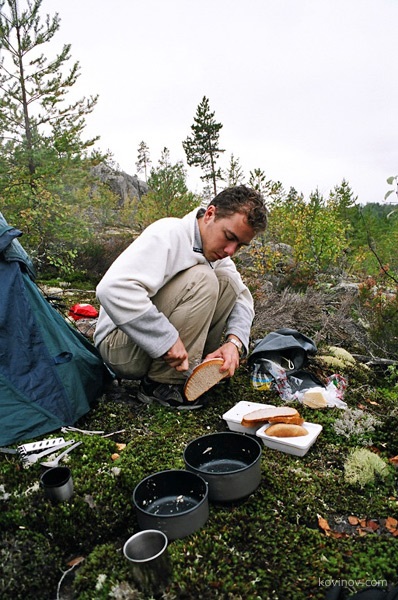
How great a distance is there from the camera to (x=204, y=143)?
21875 mm

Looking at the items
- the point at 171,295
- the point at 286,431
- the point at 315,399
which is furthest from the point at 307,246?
the point at 286,431

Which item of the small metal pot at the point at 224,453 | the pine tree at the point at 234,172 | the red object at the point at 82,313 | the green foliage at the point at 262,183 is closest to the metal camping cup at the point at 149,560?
the small metal pot at the point at 224,453

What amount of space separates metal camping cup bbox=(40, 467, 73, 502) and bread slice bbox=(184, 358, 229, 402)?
2.92 ft

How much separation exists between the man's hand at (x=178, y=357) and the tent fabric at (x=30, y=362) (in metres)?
0.51

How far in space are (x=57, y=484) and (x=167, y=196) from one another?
13.6 meters

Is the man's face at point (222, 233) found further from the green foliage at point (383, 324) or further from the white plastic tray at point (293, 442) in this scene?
the green foliage at point (383, 324)

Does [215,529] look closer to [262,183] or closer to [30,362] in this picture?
[30,362]

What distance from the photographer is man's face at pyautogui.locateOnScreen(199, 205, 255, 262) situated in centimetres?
243

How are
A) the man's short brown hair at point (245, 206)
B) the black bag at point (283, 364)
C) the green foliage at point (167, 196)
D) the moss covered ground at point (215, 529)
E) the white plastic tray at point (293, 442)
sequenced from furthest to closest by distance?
the green foliage at point (167, 196), the black bag at point (283, 364), the man's short brown hair at point (245, 206), the white plastic tray at point (293, 442), the moss covered ground at point (215, 529)

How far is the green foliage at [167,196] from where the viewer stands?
46.0 ft

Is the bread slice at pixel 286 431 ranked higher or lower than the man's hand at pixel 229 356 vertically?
lower

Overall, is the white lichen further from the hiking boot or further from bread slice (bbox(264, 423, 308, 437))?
the hiking boot

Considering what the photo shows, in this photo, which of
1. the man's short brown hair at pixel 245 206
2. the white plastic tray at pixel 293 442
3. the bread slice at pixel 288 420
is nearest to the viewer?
the white plastic tray at pixel 293 442

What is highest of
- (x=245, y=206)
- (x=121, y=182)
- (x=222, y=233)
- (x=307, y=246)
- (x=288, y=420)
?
(x=121, y=182)
